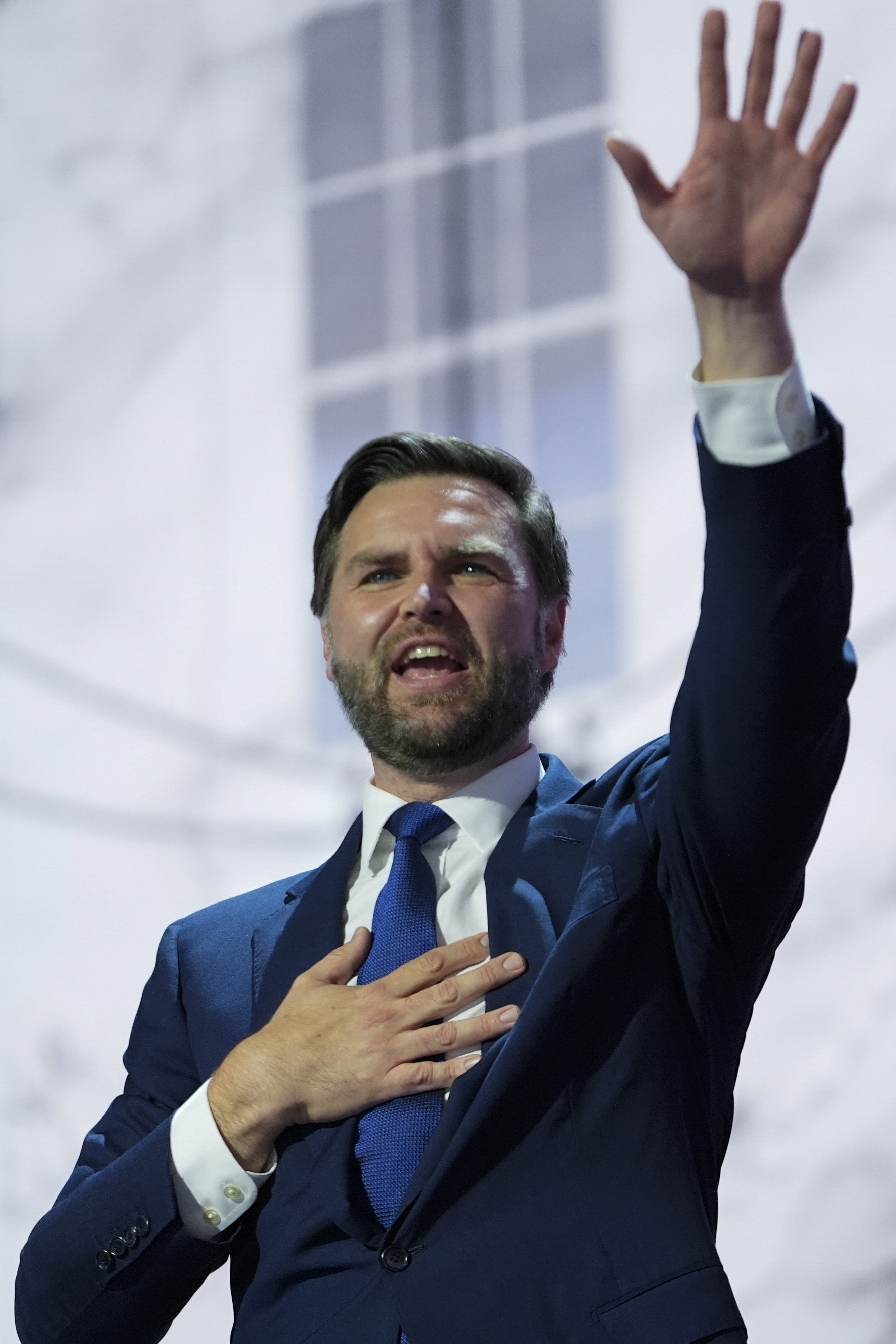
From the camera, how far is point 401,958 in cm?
156

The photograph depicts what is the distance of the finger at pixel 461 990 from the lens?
4.80 feet

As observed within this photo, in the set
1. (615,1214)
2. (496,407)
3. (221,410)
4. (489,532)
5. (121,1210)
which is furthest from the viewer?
(221,410)

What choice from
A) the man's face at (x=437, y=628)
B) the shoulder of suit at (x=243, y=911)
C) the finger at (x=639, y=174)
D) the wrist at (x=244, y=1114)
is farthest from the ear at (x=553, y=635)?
the finger at (x=639, y=174)

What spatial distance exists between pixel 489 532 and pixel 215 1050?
0.59 meters

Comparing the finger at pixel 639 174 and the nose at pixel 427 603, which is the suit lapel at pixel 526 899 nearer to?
the nose at pixel 427 603

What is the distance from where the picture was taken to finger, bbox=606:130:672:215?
122 cm

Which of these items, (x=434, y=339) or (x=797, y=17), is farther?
(x=434, y=339)

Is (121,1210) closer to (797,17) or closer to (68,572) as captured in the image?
(68,572)

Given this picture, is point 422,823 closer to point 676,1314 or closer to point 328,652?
point 328,652

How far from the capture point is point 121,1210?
1527 millimetres

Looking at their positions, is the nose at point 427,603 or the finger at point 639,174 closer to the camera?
the finger at point 639,174

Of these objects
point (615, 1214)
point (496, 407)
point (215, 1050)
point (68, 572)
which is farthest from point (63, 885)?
point (615, 1214)

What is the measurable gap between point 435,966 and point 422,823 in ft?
0.67

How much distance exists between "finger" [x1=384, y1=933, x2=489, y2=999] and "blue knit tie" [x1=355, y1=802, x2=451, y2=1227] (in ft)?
0.15
